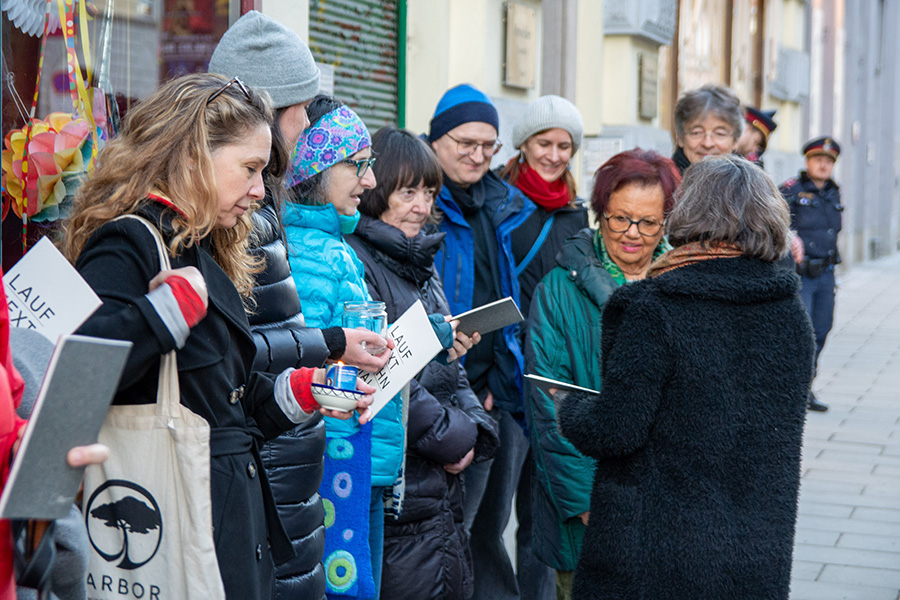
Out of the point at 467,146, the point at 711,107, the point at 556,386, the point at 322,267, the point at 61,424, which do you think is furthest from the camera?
the point at 711,107

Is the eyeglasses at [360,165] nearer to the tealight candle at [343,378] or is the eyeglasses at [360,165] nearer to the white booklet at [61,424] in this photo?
the tealight candle at [343,378]

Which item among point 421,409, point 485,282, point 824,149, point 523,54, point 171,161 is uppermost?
point 523,54

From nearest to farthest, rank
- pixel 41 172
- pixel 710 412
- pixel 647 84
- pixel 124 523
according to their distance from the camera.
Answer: pixel 124 523
pixel 710 412
pixel 41 172
pixel 647 84

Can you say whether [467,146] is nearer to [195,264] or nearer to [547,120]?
[547,120]

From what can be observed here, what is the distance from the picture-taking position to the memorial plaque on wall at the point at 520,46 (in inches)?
278

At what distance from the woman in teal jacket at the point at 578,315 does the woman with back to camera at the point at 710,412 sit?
562mm

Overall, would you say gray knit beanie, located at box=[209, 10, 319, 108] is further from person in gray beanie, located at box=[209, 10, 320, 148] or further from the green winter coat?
the green winter coat

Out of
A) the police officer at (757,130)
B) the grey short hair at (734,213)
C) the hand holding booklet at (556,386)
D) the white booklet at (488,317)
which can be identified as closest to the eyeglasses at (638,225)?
the white booklet at (488,317)

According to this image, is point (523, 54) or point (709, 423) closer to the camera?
point (709, 423)

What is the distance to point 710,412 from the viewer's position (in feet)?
9.02

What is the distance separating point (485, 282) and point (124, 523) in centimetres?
240

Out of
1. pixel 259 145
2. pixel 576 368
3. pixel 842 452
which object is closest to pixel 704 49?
pixel 842 452

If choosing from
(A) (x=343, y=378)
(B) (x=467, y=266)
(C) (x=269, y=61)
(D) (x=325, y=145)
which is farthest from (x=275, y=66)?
(B) (x=467, y=266)

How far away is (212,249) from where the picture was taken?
2461 millimetres
